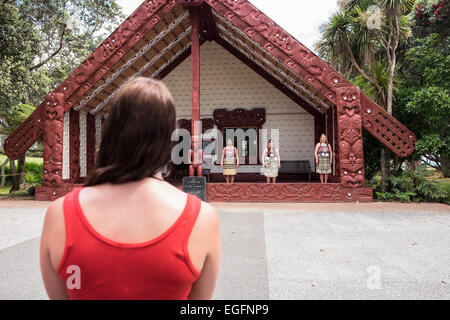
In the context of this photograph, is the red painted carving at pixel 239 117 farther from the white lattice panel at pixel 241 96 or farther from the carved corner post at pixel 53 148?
the carved corner post at pixel 53 148

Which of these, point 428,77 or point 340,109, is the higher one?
point 428,77

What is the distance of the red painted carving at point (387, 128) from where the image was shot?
8422 mm

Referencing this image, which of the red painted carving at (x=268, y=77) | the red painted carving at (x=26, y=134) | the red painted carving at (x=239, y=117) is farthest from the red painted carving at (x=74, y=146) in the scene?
the red painted carving at (x=268, y=77)

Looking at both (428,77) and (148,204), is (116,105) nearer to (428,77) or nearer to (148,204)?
(148,204)

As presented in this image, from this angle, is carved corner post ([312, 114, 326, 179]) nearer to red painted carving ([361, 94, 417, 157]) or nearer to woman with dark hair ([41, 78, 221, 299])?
red painted carving ([361, 94, 417, 157])

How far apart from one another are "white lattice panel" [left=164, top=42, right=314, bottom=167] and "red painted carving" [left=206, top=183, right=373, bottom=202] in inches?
190

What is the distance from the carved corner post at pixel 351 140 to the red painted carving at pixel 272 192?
0.51 meters

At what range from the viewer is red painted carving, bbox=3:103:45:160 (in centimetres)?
934

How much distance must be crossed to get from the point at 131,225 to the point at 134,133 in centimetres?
26

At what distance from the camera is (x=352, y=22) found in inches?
428

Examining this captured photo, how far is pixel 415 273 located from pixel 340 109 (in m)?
5.89

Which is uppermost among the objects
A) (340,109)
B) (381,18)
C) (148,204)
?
(381,18)
